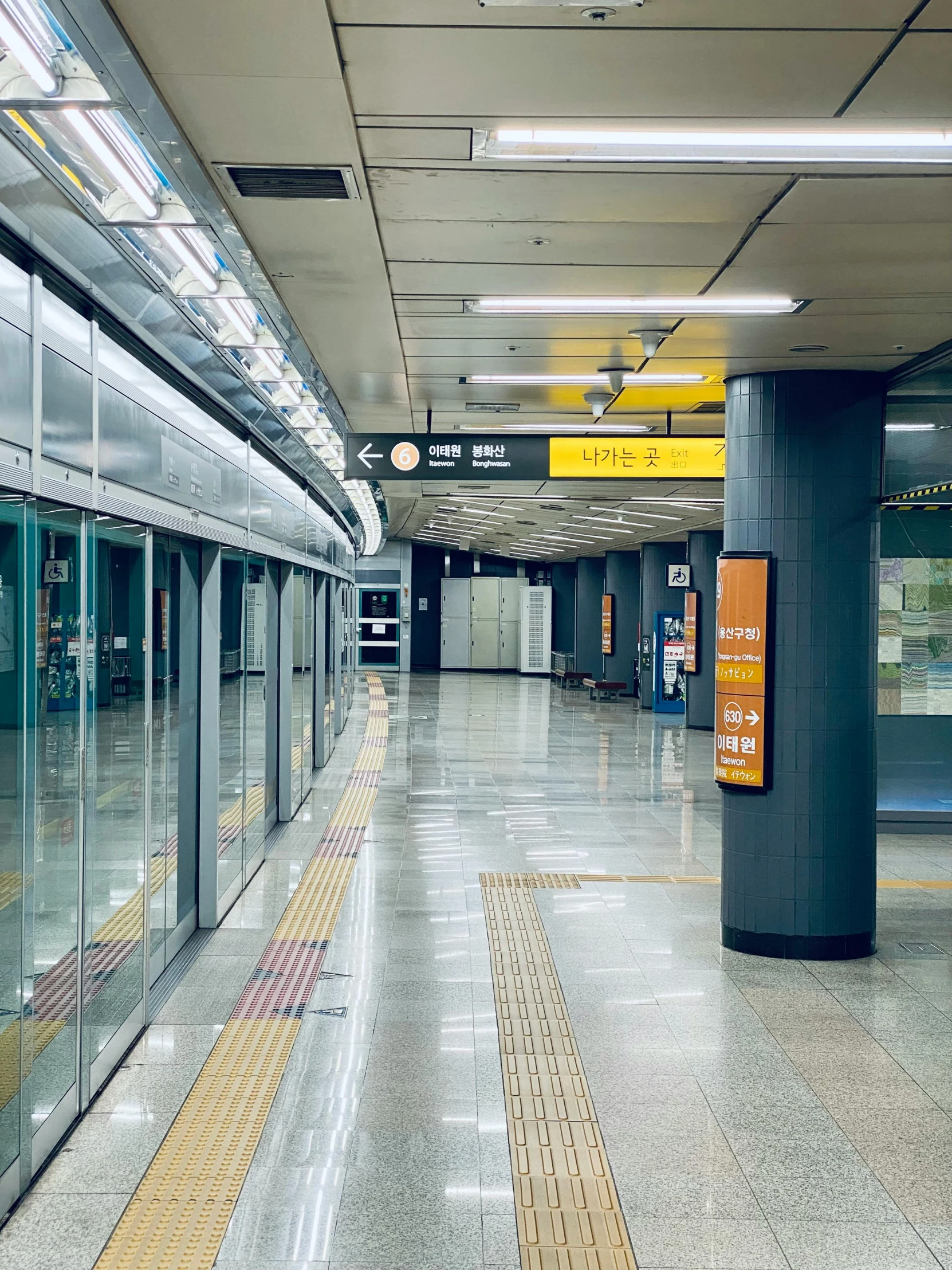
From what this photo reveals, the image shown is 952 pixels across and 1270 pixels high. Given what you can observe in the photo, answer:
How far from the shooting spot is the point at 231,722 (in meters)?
7.07

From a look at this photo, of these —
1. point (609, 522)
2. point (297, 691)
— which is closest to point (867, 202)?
point (297, 691)

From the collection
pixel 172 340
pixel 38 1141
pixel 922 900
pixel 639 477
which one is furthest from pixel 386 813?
pixel 38 1141

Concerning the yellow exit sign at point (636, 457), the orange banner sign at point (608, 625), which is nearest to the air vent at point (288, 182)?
the yellow exit sign at point (636, 457)

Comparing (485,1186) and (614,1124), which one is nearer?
(485,1186)

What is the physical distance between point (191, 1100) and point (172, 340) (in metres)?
3.10

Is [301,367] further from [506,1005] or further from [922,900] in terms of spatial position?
[922,900]

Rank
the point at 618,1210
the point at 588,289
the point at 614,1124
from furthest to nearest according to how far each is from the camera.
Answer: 1. the point at 588,289
2. the point at 614,1124
3. the point at 618,1210

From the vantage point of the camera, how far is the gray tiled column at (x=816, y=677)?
6.18 metres

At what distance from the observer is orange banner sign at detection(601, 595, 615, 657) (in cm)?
2689

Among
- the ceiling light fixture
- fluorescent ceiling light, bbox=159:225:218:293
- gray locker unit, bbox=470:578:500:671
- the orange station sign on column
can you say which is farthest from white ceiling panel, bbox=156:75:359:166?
gray locker unit, bbox=470:578:500:671

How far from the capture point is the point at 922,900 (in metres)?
7.47

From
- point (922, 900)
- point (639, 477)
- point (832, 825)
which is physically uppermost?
point (639, 477)

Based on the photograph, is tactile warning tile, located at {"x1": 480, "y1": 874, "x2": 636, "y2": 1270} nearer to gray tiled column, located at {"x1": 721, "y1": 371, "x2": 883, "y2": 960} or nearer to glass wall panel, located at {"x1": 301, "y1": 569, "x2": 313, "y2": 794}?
gray tiled column, located at {"x1": 721, "y1": 371, "x2": 883, "y2": 960}

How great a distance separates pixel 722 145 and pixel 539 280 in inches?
59.6
